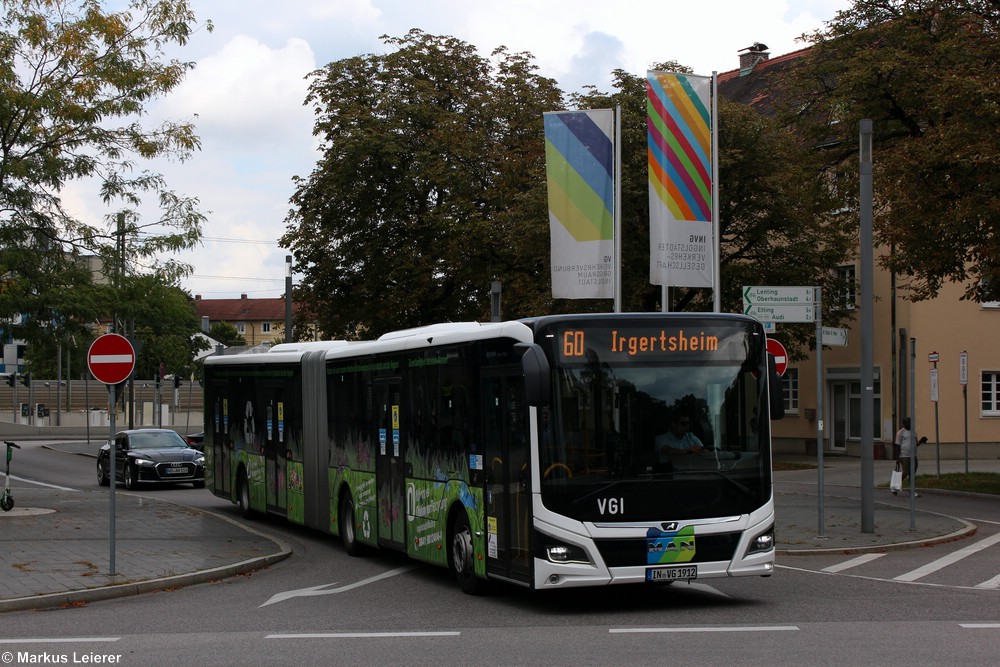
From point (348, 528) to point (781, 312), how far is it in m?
6.61

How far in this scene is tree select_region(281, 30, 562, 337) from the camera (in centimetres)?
4250

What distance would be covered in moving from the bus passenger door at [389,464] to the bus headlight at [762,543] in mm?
4632

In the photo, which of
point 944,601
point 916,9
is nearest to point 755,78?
point 916,9

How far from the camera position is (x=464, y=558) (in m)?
13.0

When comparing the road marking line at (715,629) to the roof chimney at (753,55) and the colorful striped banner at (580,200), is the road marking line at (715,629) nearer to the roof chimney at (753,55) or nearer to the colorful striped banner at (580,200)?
the colorful striped banner at (580,200)

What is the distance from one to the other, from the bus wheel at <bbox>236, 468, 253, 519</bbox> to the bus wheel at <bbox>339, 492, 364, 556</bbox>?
540 cm

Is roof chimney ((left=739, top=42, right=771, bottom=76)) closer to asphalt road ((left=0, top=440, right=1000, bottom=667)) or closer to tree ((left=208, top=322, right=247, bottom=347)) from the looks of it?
asphalt road ((left=0, top=440, right=1000, bottom=667))

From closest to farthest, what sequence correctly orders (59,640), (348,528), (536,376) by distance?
1. (59,640)
2. (536,376)
3. (348,528)

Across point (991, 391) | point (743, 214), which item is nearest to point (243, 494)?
point (743, 214)

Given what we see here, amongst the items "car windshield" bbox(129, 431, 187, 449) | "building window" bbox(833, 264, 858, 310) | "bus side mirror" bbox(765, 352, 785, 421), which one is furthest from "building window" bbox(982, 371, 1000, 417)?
"bus side mirror" bbox(765, 352, 785, 421)

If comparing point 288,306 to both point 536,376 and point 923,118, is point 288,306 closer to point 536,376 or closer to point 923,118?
point 923,118

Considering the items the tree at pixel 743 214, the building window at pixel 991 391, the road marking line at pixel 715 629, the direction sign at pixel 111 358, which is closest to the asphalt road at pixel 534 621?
the road marking line at pixel 715 629

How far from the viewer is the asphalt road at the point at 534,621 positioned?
922cm

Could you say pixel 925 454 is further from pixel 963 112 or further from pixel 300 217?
pixel 300 217
